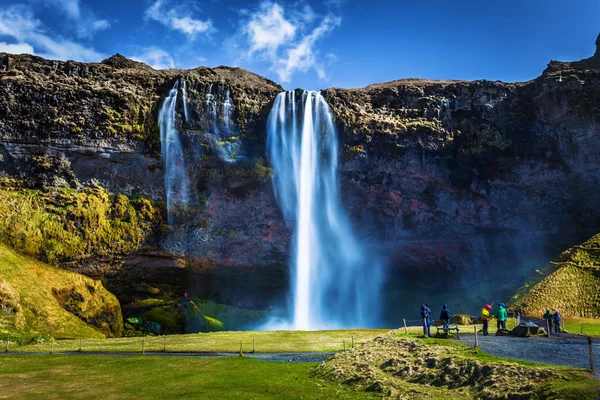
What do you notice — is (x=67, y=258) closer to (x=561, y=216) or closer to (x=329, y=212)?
(x=329, y=212)

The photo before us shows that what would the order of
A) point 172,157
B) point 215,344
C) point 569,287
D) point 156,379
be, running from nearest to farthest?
point 156,379 < point 215,344 < point 569,287 < point 172,157

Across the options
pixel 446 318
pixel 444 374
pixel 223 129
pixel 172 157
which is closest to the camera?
pixel 444 374

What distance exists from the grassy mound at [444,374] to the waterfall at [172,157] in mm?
42810

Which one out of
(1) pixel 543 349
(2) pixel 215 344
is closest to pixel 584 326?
(1) pixel 543 349

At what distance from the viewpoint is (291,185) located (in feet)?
224

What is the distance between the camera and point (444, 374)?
797 inches

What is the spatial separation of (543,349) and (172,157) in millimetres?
52497

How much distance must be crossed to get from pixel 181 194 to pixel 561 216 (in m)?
55.5

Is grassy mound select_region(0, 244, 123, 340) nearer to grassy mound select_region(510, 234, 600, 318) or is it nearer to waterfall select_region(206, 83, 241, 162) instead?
waterfall select_region(206, 83, 241, 162)

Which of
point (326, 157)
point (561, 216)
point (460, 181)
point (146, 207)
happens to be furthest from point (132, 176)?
point (561, 216)

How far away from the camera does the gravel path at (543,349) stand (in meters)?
20.5

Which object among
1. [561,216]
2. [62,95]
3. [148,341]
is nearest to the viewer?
[148,341]

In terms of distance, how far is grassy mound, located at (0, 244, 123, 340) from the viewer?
45.2 metres

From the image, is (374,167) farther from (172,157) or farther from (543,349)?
(543,349)
